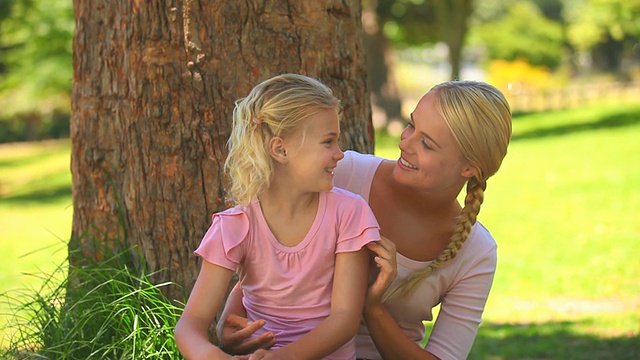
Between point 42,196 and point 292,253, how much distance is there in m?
17.7

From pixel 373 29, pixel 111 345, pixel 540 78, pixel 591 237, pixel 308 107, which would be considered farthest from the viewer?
pixel 540 78

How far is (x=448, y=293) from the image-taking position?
10.8 feet

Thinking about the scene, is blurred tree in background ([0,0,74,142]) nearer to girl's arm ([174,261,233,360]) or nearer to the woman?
the woman

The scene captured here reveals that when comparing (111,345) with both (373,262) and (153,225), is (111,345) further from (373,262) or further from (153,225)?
(373,262)

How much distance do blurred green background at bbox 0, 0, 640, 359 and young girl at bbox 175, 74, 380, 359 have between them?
4.17 feet

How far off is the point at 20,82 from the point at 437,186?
1135 inches

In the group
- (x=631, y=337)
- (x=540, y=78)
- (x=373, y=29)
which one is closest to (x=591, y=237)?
(x=631, y=337)

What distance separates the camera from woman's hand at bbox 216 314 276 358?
2.86 m

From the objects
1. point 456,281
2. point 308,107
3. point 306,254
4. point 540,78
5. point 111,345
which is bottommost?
point 540,78

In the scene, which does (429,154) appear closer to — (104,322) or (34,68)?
(104,322)

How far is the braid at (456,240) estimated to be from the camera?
3.15 metres

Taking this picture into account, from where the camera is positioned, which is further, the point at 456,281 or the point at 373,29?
the point at 373,29

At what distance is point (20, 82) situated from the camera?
98.4ft

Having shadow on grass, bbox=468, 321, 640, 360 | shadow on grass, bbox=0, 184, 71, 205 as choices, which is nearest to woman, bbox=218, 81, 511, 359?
shadow on grass, bbox=468, 321, 640, 360
